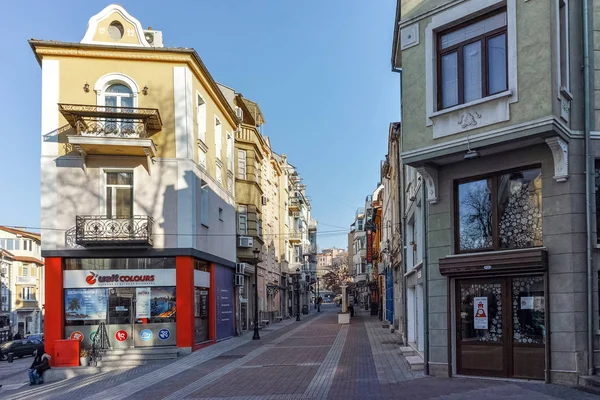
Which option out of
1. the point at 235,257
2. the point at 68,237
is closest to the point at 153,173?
the point at 68,237

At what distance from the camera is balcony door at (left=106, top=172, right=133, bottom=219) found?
2191 cm

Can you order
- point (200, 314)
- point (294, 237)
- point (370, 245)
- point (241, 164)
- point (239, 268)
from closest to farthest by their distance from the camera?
point (200, 314)
point (239, 268)
point (241, 164)
point (294, 237)
point (370, 245)

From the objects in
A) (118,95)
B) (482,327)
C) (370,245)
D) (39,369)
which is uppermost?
(118,95)

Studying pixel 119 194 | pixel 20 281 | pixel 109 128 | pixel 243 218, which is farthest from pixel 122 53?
pixel 20 281

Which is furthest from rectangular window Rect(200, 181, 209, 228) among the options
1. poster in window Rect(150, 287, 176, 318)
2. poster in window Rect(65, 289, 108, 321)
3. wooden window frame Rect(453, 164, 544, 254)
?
wooden window frame Rect(453, 164, 544, 254)

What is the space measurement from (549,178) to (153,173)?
567 inches

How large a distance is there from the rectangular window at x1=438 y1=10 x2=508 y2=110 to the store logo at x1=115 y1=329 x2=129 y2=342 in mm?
14104

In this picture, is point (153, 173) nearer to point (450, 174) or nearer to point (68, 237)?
point (68, 237)

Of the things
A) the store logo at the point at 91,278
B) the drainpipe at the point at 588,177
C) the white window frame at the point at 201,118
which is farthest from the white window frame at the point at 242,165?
the drainpipe at the point at 588,177

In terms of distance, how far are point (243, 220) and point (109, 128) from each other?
43.1ft

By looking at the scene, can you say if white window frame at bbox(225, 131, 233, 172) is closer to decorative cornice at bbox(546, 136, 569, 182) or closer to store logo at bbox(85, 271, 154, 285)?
store logo at bbox(85, 271, 154, 285)

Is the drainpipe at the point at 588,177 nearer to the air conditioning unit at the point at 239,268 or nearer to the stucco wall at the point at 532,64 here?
the stucco wall at the point at 532,64

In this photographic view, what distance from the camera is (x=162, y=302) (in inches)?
861

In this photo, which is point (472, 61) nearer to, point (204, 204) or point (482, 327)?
point (482, 327)
